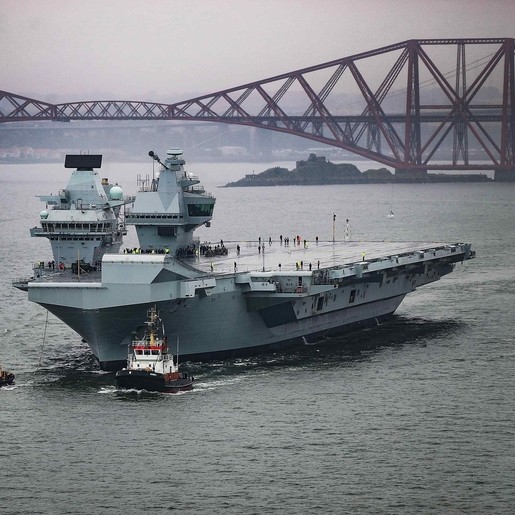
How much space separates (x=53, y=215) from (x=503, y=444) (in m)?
26.2

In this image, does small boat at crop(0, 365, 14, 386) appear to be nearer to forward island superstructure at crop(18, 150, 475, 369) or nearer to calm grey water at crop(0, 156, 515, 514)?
calm grey water at crop(0, 156, 515, 514)

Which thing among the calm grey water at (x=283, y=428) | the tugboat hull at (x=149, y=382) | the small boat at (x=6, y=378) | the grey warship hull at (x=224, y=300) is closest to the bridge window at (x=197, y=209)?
the grey warship hull at (x=224, y=300)

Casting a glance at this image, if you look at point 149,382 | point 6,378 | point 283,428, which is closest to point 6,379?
point 6,378

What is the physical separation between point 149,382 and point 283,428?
713 cm

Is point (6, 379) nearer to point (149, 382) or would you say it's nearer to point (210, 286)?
point (149, 382)

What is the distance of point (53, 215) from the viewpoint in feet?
214

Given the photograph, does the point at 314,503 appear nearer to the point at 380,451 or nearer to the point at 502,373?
the point at 380,451

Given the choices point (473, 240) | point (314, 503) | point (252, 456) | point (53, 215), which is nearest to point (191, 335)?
point (53, 215)

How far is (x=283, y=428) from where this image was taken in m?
48.6

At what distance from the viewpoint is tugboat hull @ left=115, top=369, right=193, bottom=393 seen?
5359 centimetres

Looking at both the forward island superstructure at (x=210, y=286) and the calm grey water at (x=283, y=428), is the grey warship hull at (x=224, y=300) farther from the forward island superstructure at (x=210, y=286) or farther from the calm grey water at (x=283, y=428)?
the calm grey water at (x=283, y=428)

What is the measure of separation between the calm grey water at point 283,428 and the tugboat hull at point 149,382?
1.78 feet

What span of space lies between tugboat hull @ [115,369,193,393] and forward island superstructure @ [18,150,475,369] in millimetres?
3241

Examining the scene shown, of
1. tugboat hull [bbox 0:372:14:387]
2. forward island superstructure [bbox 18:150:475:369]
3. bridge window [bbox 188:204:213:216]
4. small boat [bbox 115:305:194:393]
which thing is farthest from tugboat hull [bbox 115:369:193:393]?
bridge window [bbox 188:204:213:216]
